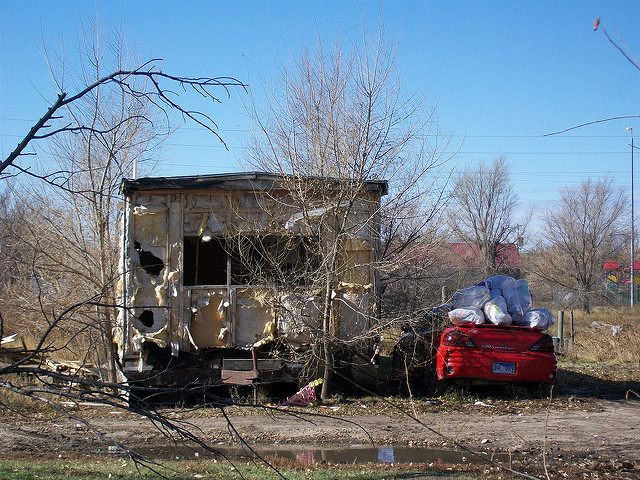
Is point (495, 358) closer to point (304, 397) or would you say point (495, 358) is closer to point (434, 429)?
point (434, 429)

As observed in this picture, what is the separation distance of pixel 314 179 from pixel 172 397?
14.7ft

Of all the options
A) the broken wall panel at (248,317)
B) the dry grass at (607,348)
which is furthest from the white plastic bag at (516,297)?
the dry grass at (607,348)

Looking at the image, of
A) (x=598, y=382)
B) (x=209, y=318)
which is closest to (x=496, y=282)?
(x=598, y=382)

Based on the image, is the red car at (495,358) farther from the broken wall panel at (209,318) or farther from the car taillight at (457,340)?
the broken wall panel at (209,318)

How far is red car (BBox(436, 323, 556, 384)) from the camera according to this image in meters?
10.1

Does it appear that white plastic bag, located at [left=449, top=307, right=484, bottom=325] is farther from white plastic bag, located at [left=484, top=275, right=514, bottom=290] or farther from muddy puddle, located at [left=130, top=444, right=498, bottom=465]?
muddy puddle, located at [left=130, top=444, right=498, bottom=465]

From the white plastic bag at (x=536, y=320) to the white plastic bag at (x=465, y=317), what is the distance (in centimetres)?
82

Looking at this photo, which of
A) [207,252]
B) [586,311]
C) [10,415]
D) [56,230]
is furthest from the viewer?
[586,311]

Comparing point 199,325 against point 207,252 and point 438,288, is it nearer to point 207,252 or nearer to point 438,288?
point 207,252

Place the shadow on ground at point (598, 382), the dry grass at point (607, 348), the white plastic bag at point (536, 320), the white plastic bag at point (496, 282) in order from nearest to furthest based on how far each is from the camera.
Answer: the white plastic bag at point (536, 320), the shadow on ground at point (598, 382), the white plastic bag at point (496, 282), the dry grass at point (607, 348)

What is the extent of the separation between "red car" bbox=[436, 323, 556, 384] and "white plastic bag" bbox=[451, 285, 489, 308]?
73 centimetres

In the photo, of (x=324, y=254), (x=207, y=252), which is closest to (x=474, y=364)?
(x=324, y=254)

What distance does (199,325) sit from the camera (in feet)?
34.7

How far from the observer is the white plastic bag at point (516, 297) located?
11.1m
